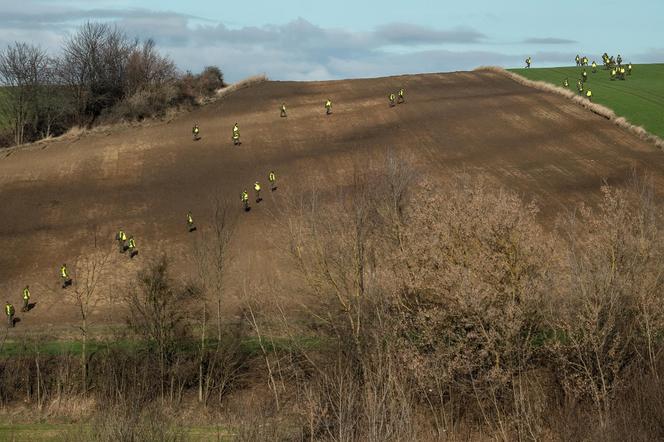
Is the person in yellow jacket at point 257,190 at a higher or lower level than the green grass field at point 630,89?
lower

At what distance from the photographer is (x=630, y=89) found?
3824 inches

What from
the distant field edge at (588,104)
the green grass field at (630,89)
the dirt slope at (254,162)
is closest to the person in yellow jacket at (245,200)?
the dirt slope at (254,162)

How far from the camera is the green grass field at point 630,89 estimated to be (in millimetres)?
82625

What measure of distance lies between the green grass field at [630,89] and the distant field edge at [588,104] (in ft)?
2.79

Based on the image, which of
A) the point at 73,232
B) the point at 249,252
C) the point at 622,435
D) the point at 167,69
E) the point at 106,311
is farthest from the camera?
the point at 167,69

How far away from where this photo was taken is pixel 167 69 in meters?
94.4

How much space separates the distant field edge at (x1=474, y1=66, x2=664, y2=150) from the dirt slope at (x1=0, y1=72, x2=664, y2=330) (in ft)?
4.47

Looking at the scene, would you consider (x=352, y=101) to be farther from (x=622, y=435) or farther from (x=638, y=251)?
(x=622, y=435)

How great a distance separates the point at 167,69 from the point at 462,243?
6232 cm

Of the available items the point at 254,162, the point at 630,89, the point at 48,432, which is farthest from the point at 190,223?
the point at 630,89

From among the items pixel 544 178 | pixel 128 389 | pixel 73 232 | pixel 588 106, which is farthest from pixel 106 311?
pixel 588 106

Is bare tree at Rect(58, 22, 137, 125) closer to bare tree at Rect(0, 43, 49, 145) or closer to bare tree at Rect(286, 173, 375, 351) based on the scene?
bare tree at Rect(0, 43, 49, 145)

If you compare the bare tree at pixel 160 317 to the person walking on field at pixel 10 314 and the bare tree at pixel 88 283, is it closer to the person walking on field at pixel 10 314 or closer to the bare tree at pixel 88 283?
the bare tree at pixel 88 283

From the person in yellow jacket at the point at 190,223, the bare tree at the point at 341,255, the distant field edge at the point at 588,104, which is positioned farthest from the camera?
the distant field edge at the point at 588,104
